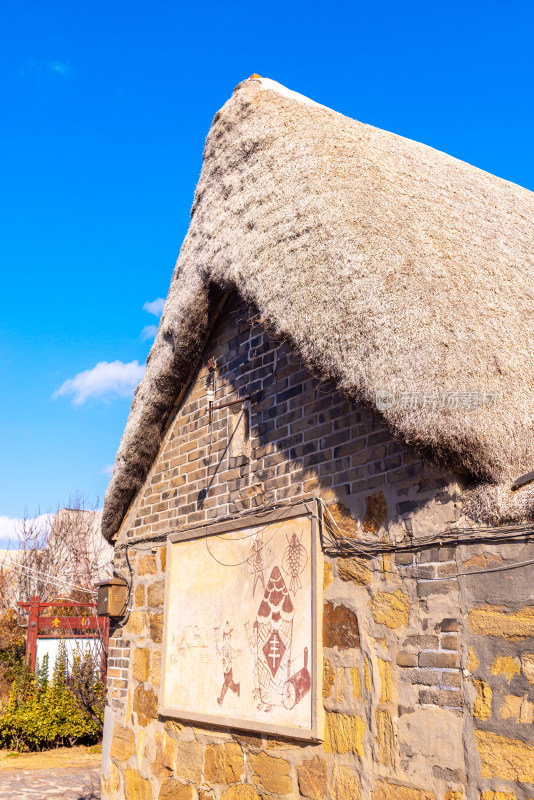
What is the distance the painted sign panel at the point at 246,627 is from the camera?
12.2 ft

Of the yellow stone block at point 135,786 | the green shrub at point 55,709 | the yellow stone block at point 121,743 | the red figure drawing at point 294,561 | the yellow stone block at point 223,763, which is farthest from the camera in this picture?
the green shrub at point 55,709

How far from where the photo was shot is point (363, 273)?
11.8 ft

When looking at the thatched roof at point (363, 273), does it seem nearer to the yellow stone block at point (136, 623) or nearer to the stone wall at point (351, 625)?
the stone wall at point (351, 625)

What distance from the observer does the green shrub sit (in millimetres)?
10289

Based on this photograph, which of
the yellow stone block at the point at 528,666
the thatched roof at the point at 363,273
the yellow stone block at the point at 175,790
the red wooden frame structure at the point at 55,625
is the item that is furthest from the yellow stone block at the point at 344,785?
the red wooden frame structure at the point at 55,625

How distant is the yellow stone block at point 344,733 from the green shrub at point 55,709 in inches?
324

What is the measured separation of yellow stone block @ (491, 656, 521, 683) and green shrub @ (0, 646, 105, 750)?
9.24 m

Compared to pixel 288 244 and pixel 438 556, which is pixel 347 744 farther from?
pixel 288 244

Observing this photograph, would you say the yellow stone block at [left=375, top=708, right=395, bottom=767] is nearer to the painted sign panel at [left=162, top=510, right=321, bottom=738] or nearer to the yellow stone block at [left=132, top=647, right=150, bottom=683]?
the painted sign panel at [left=162, top=510, right=321, bottom=738]

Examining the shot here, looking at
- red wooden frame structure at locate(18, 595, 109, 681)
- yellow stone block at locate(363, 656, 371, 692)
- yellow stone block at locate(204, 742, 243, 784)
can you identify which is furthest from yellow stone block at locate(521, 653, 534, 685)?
red wooden frame structure at locate(18, 595, 109, 681)

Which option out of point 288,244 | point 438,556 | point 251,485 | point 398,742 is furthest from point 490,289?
point 398,742

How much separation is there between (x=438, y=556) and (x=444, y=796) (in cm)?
93

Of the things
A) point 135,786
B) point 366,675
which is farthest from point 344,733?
point 135,786

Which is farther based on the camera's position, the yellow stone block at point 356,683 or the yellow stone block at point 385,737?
the yellow stone block at point 356,683
